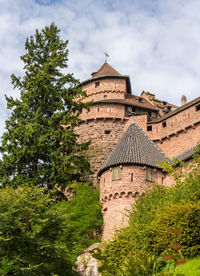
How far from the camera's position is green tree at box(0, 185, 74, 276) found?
15.6 metres

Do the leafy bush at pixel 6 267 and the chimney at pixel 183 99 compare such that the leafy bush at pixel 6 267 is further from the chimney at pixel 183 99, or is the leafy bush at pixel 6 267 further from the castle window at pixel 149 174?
the chimney at pixel 183 99

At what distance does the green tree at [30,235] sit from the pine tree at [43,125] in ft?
22.6

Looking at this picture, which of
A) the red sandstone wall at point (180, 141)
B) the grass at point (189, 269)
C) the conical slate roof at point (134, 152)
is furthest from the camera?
the red sandstone wall at point (180, 141)

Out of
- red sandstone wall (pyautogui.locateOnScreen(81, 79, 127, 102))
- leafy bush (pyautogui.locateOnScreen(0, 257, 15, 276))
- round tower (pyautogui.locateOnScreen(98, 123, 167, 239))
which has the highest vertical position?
red sandstone wall (pyautogui.locateOnScreen(81, 79, 127, 102))

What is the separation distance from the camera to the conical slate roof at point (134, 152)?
25234 mm

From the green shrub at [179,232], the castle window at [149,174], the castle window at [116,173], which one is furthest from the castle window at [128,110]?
the green shrub at [179,232]

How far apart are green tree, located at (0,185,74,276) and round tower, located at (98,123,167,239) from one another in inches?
222

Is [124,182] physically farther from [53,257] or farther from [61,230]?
[53,257]

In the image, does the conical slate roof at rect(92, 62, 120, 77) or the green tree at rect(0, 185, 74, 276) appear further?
the conical slate roof at rect(92, 62, 120, 77)

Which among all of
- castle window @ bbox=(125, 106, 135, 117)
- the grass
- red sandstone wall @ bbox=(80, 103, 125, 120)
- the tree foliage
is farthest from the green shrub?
castle window @ bbox=(125, 106, 135, 117)

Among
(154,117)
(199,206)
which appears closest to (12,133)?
(199,206)

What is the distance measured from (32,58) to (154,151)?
1139cm

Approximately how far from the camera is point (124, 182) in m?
24.4

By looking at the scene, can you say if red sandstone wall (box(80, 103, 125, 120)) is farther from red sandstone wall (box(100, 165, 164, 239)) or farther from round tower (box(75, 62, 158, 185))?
red sandstone wall (box(100, 165, 164, 239))
